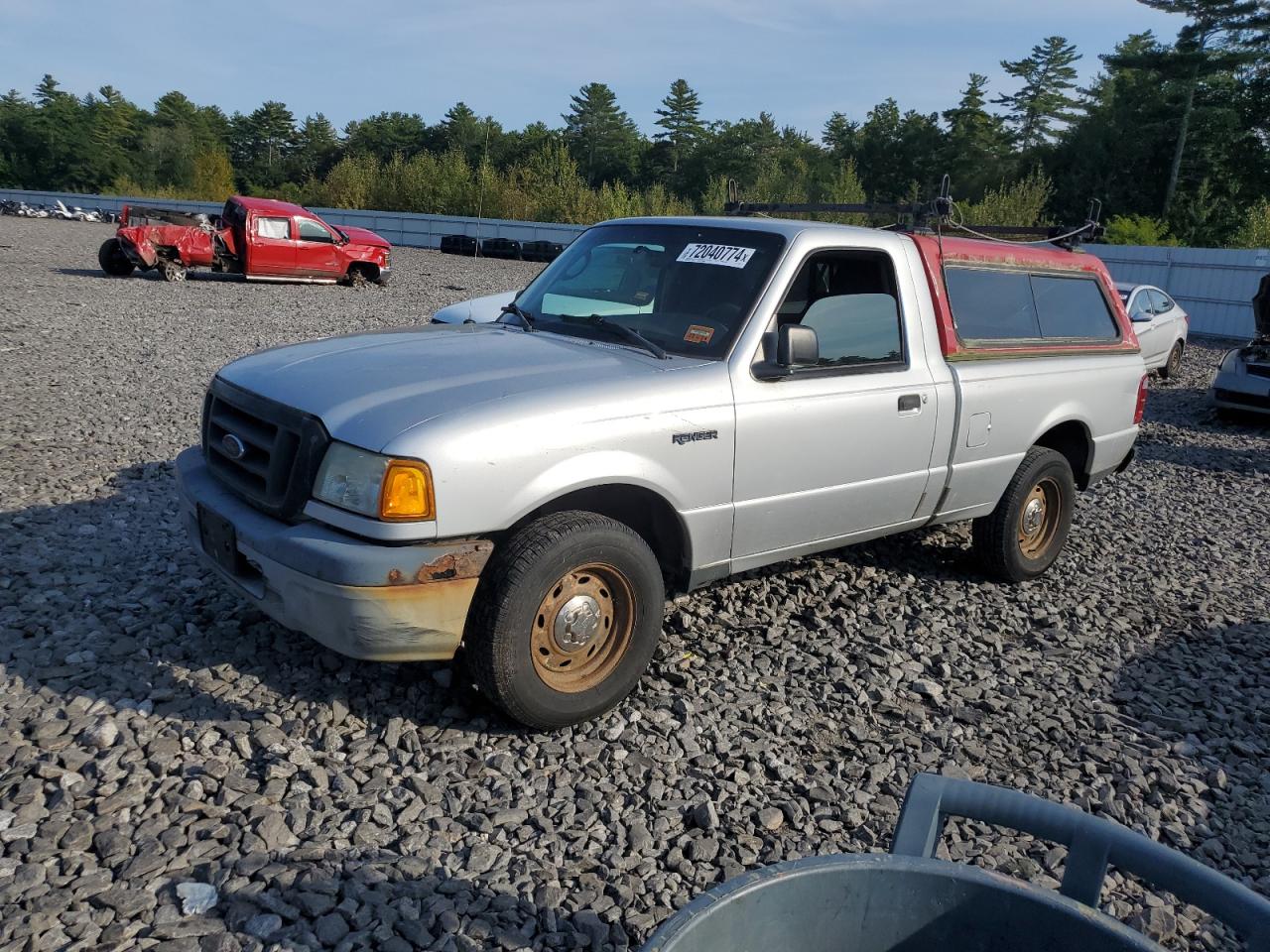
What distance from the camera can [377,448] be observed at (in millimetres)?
3197

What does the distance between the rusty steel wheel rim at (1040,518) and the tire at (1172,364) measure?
11.2 meters

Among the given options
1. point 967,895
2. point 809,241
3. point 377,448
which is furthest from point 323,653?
point 967,895

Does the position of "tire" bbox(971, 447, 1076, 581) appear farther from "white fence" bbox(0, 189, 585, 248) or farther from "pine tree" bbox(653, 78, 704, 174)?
"pine tree" bbox(653, 78, 704, 174)

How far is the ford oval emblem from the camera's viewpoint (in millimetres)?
3715

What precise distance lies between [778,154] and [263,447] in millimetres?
84332

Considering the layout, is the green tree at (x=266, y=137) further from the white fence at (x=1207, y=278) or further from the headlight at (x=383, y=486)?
the headlight at (x=383, y=486)

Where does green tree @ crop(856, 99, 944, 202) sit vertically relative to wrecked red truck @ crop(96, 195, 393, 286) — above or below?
above

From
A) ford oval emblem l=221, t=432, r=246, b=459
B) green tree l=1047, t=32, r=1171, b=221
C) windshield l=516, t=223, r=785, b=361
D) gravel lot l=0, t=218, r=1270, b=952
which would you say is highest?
green tree l=1047, t=32, r=1171, b=221

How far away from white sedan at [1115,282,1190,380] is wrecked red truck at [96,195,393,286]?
16.3 metres

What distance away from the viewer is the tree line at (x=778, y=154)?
1848 inches

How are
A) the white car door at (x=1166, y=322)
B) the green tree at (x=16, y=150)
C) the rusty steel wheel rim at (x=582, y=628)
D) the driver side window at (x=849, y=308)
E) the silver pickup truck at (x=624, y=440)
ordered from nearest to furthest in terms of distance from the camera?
the silver pickup truck at (x=624, y=440)
the rusty steel wheel rim at (x=582, y=628)
the driver side window at (x=849, y=308)
the white car door at (x=1166, y=322)
the green tree at (x=16, y=150)

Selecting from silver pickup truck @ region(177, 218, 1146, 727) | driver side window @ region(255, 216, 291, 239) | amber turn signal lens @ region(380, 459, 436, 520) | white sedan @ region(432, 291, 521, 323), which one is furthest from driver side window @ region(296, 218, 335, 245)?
amber turn signal lens @ region(380, 459, 436, 520)

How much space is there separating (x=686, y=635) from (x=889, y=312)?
1.83 meters

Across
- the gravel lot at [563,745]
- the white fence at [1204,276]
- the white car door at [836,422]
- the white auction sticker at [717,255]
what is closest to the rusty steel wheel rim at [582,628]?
the gravel lot at [563,745]
